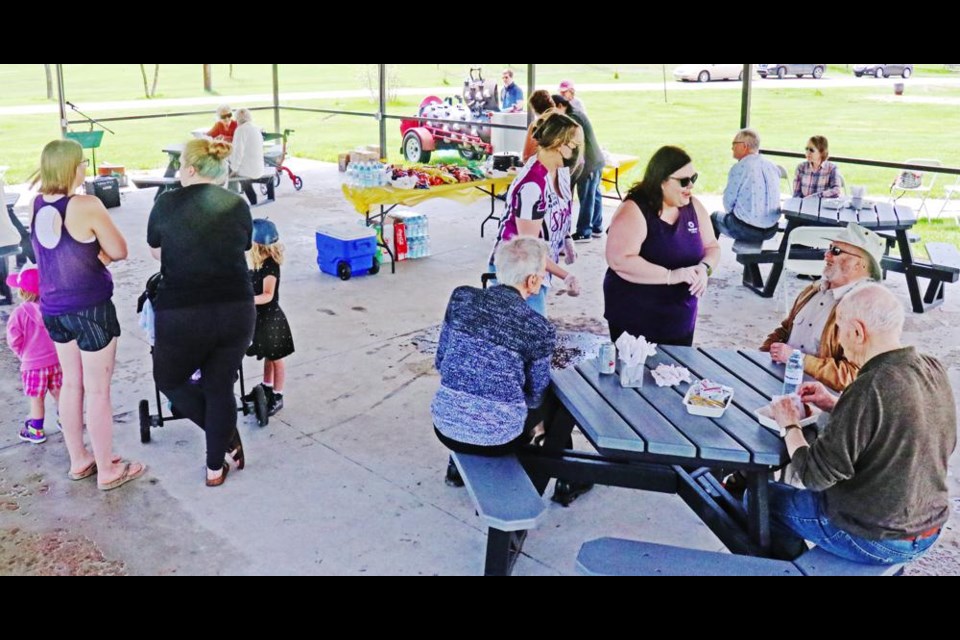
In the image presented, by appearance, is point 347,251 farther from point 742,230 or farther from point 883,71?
point 883,71

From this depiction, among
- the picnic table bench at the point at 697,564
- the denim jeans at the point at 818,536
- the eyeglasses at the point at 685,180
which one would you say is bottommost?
the picnic table bench at the point at 697,564

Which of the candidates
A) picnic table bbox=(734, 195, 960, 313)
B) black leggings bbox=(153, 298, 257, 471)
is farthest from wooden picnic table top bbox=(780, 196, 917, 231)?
black leggings bbox=(153, 298, 257, 471)

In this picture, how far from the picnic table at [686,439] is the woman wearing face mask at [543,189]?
3.08ft

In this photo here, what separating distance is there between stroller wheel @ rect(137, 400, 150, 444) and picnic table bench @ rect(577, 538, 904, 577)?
2590 millimetres

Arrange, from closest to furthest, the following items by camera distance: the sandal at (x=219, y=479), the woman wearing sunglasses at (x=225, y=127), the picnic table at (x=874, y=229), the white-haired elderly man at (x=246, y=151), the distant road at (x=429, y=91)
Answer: the sandal at (x=219, y=479) < the picnic table at (x=874, y=229) < the white-haired elderly man at (x=246, y=151) < the woman wearing sunglasses at (x=225, y=127) < the distant road at (x=429, y=91)

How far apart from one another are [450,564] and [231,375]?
50.7 inches

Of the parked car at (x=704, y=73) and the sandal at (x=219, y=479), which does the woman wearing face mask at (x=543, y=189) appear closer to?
the sandal at (x=219, y=479)

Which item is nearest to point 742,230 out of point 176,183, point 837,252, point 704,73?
point 837,252

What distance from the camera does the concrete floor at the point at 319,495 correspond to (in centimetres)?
376

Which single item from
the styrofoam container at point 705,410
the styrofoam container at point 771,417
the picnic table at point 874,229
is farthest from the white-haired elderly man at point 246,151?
the styrofoam container at point 771,417

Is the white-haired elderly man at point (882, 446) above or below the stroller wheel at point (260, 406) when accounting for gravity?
above

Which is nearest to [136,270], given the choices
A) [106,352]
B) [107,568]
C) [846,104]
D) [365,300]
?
[365,300]

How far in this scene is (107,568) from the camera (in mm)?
3670

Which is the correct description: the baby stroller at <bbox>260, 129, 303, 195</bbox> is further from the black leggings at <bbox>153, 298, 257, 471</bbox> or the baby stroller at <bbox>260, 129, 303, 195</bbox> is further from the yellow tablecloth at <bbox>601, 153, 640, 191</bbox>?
the black leggings at <bbox>153, 298, 257, 471</bbox>
